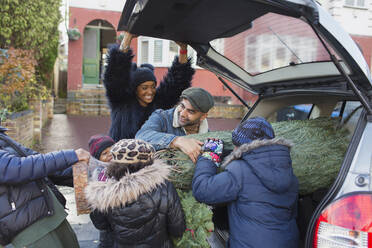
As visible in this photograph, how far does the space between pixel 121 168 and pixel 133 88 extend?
1.59 meters

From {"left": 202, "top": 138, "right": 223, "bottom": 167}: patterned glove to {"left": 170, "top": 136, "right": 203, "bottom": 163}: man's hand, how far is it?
46 millimetres

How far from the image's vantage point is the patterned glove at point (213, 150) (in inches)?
72.8

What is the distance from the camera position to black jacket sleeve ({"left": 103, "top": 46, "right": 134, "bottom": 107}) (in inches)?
120

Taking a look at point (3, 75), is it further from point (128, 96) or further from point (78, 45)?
point (78, 45)

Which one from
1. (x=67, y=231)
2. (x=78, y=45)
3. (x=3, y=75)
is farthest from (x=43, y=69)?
(x=67, y=231)

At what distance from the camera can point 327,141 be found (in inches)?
88.7

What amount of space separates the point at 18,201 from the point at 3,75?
4463 millimetres

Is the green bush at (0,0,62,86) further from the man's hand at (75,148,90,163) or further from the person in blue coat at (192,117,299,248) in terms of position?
the person in blue coat at (192,117,299,248)

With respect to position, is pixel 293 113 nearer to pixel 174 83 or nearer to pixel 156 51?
pixel 174 83

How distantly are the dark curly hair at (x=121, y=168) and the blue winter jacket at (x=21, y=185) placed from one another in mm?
224

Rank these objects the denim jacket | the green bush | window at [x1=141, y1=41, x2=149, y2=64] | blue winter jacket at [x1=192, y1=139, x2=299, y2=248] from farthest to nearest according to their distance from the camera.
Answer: window at [x1=141, y1=41, x2=149, y2=64], the green bush, the denim jacket, blue winter jacket at [x1=192, y1=139, x2=299, y2=248]

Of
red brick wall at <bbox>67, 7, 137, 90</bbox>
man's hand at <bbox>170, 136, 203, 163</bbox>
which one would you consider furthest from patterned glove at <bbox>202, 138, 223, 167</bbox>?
red brick wall at <bbox>67, 7, 137, 90</bbox>

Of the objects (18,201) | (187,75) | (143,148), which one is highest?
(187,75)

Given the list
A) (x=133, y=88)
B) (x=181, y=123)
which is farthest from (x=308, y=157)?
(x=133, y=88)
